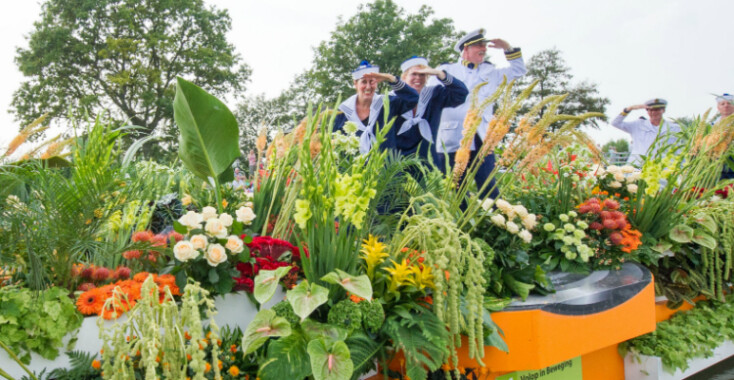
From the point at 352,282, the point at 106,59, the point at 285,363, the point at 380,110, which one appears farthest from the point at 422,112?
the point at 106,59

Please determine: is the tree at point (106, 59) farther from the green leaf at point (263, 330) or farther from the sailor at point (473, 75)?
the green leaf at point (263, 330)

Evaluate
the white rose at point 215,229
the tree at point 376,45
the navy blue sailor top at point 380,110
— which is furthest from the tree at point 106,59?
the white rose at point 215,229

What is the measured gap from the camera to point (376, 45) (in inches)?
936

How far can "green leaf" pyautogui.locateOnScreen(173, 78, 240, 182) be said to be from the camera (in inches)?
82.0

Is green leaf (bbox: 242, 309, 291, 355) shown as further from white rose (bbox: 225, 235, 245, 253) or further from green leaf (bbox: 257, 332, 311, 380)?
white rose (bbox: 225, 235, 245, 253)

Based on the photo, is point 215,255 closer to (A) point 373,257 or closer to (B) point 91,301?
(B) point 91,301

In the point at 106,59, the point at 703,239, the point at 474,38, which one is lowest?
the point at 703,239

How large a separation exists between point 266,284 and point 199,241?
1.06 ft

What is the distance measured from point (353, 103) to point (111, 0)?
18461 millimetres

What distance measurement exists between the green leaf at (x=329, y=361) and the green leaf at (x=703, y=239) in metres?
2.92

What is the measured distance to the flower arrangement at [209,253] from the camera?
1789 millimetres

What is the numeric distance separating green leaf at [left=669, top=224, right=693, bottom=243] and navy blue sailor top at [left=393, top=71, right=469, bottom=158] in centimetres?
240

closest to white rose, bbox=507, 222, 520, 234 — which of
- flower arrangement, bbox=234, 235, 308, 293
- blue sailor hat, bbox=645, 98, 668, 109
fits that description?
flower arrangement, bbox=234, 235, 308, 293

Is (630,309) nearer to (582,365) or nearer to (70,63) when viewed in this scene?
(582,365)
